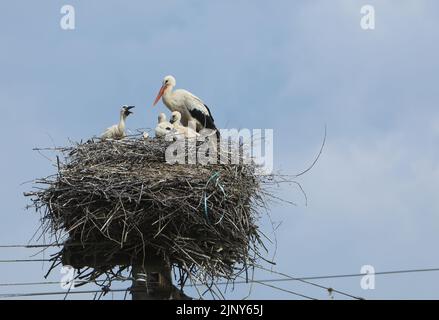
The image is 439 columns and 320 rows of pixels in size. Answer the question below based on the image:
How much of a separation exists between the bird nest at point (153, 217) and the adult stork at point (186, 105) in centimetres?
248

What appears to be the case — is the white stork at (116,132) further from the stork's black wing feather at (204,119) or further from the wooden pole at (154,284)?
the wooden pole at (154,284)

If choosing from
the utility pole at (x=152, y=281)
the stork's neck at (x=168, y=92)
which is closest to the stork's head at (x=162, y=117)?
the stork's neck at (x=168, y=92)

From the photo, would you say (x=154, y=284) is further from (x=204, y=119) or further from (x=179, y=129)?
(x=204, y=119)

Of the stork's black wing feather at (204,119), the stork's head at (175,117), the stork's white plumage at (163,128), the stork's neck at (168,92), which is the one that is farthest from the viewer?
the stork's neck at (168,92)

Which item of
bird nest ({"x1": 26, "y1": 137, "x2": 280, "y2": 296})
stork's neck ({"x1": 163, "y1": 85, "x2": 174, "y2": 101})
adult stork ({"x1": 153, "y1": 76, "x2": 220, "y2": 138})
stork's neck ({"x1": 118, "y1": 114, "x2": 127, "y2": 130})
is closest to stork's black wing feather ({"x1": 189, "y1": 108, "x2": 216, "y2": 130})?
adult stork ({"x1": 153, "y1": 76, "x2": 220, "y2": 138})

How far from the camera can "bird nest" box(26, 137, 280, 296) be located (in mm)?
8305

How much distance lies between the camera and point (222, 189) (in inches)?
341

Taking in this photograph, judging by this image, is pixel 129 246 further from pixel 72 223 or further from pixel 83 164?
pixel 83 164

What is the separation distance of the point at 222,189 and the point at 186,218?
0.41 m

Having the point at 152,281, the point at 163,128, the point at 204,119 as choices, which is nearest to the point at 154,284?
the point at 152,281

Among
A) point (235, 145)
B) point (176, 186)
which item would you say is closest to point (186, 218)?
point (176, 186)

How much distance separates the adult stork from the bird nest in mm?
2485

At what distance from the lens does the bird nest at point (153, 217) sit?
830cm

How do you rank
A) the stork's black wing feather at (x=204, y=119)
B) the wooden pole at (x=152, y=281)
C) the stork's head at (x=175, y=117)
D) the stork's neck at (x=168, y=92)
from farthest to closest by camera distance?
the stork's neck at (x=168, y=92) → the stork's black wing feather at (x=204, y=119) → the stork's head at (x=175, y=117) → the wooden pole at (x=152, y=281)
